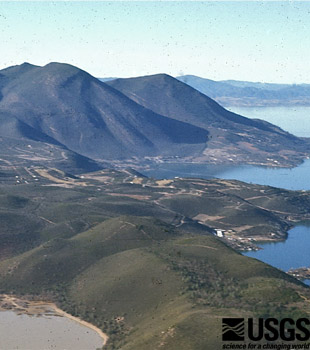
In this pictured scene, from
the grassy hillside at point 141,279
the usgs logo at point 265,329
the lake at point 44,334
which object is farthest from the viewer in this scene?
the lake at point 44,334

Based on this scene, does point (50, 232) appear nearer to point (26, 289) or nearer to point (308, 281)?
point (26, 289)

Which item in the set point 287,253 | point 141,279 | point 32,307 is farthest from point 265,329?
point 287,253

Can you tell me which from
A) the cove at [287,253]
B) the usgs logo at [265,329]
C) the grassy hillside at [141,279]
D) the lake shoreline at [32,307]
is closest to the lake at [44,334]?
the lake shoreline at [32,307]

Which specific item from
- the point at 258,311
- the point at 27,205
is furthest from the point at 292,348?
the point at 27,205

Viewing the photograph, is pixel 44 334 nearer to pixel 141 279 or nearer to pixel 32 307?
pixel 32 307

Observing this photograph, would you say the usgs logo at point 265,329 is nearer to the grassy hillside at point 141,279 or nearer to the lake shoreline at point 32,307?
the grassy hillside at point 141,279

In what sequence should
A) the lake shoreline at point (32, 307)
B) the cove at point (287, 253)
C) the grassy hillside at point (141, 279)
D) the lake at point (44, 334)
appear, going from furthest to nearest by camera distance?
the cove at point (287, 253)
the lake shoreline at point (32, 307)
the lake at point (44, 334)
the grassy hillside at point (141, 279)
